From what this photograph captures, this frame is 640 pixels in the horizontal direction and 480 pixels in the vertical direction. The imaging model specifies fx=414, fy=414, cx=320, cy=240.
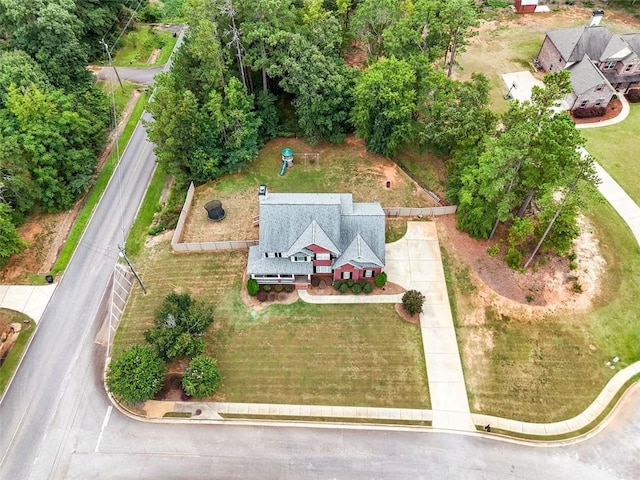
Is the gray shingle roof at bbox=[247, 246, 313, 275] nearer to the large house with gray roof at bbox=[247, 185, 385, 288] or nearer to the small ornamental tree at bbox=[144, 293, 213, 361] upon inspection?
the large house with gray roof at bbox=[247, 185, 385, 288]

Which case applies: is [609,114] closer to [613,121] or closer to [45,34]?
[613,121]

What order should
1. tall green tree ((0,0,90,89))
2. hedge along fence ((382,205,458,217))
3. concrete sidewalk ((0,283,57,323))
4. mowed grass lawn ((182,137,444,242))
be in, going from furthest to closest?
tall green tree ((0,0,90,89)), mowed grass lawn ((182,137,444,242)), hedge along fence ((382,205,458,217)), concrete sidewalk ((0,283,57,323))

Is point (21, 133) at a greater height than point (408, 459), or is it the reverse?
point (21, 133)

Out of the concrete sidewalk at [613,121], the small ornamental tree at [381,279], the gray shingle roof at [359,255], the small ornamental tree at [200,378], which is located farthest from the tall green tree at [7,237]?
the concrete sidewalk at [613,121]

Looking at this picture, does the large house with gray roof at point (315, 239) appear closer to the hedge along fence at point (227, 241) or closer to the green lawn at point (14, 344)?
the hedge along fence at point (227, 241)

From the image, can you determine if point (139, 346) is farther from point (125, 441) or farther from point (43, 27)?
point (43, 27)

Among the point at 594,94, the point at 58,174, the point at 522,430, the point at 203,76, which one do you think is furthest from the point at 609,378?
the point at 58,174

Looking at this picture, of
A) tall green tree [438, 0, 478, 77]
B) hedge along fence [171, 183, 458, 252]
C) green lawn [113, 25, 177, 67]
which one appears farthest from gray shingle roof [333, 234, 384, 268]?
green lawn [113, 25, 177, 67]
